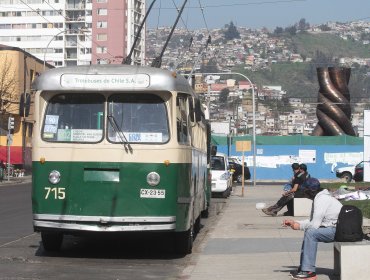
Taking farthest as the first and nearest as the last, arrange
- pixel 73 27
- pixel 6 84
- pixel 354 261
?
pixel 73 27, pixel 6 84, pixel 354 261

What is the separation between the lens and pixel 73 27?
417 feet

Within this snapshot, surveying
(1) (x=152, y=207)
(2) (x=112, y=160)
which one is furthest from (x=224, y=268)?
(2) (x=112, y=160)

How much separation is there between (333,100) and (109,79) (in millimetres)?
68417

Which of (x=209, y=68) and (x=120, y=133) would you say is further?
(x=209, y=68)

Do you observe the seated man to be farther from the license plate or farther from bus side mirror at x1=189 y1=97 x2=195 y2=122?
the license plate

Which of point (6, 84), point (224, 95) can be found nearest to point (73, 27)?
point (224, 95)

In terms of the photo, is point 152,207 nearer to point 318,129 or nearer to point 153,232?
point 153,232

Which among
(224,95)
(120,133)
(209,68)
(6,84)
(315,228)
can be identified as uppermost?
(209,68)

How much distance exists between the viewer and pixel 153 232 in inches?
516

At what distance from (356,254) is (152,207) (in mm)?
3822

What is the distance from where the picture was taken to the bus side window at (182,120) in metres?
13.4

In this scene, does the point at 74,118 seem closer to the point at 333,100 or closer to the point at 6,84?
the point at 6,84

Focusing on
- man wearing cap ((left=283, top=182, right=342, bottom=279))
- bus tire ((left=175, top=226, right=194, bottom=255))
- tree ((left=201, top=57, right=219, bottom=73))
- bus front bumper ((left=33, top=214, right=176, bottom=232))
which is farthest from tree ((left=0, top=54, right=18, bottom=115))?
tree ((left=201, top=57, right=219, bottom=73))

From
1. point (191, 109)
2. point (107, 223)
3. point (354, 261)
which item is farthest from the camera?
point (191, 109)
